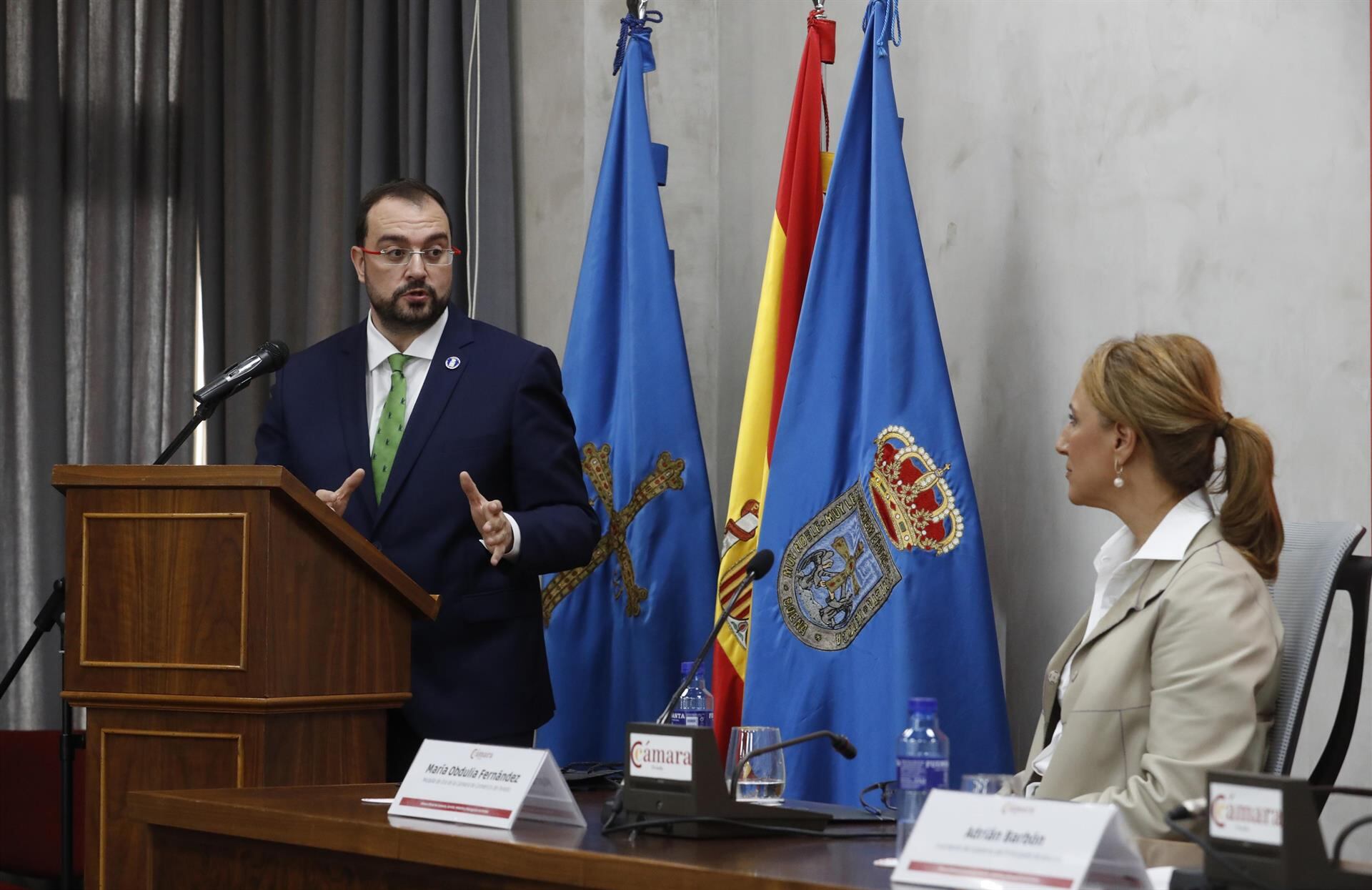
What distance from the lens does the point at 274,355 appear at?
9.27ft

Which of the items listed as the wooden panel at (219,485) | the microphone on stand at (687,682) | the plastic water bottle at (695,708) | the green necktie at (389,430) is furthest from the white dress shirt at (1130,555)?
the green necktie at (389,430)

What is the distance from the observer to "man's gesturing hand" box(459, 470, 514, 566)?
2.62 metres

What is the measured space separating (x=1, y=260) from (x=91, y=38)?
2.73 feet

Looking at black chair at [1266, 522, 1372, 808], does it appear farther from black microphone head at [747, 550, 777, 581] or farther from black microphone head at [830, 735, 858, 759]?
black microphone head at [747, 550, 777, 581]

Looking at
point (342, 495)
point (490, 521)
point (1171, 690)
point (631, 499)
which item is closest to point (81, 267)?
point (631, 499)

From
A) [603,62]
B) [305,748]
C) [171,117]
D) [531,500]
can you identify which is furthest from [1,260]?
[305,748]

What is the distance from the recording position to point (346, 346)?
3.10 metres

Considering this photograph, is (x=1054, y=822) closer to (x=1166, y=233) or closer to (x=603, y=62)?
(x=1166, y=233)

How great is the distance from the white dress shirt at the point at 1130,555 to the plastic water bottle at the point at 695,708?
0.71m

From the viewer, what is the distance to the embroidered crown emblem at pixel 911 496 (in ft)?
9.62

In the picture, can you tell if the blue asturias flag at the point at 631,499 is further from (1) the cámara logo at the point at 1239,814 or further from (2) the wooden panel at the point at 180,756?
(1) the cámara logo at the point at 1239,814

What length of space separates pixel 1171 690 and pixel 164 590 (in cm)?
147

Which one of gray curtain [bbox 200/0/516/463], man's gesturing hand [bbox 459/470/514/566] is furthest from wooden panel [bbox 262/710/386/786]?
gray curtain [bbox 200/0/516/463]

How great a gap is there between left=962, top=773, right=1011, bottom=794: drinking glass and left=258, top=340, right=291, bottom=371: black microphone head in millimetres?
1551
